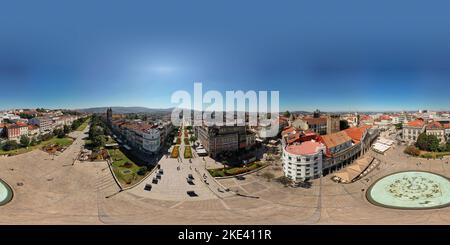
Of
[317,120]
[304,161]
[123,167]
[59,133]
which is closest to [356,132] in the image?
[317,120]

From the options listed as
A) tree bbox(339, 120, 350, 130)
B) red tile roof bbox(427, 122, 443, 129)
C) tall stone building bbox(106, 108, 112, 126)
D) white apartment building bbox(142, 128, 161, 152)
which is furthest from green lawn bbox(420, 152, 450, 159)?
tall stone building bbox(106, 108, 112, 126)

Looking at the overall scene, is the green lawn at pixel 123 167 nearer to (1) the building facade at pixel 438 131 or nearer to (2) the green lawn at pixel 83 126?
(2) the green lawn at pixel 83 126

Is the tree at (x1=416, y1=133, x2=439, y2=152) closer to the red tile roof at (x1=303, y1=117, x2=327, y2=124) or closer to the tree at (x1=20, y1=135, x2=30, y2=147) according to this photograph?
the red tile roof at (x1=303, y1=117, x2=327, y2=124)

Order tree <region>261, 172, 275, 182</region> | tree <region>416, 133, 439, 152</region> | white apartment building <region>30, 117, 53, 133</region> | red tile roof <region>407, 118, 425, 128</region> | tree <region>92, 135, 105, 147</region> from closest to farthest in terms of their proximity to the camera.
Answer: tree <region>261, 172, 275, 182</region> < tree <region>416, 133, 439, 152</region> < red tile roof <region>407, 118, 425, 128</region> < tree <region>92, 135, 105, 147</region> < white apartment building <region>30, 117, 53, 133</region>

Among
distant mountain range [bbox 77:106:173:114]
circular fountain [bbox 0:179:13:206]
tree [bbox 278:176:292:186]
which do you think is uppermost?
distant mountain range [bbox 77:106:173:114]

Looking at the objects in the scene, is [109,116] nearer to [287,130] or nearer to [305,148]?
[287,130]
